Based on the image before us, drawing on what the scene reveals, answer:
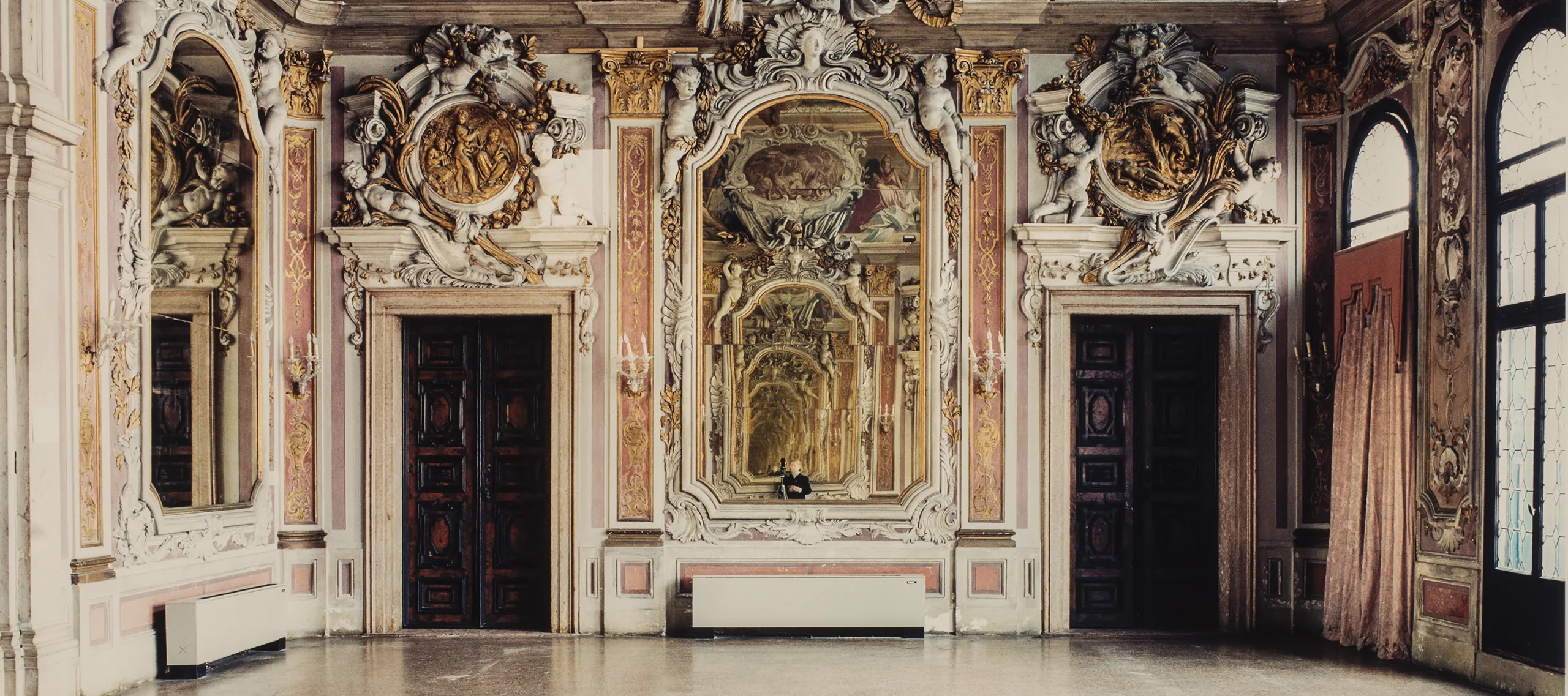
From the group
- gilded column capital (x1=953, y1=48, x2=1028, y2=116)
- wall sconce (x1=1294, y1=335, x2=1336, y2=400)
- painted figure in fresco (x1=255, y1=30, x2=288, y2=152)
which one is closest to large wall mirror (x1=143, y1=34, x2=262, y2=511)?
painted figure in fresco (x1=255, y1=30, x2=288, y2=152)

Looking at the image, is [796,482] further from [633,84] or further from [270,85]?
[270,85]

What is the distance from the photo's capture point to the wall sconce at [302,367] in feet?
28.8

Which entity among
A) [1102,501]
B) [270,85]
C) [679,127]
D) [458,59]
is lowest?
[1102,501]

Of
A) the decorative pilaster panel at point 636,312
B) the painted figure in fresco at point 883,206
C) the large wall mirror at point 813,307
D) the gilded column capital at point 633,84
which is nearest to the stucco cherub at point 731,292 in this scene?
the large wall mirror at point 813,307

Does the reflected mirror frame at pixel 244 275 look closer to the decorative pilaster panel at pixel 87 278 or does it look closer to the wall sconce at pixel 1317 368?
the decorative pilaster panel at pixel 87 278

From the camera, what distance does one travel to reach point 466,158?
892 centimetres

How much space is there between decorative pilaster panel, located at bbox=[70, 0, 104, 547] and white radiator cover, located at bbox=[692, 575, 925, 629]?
3.62 meters

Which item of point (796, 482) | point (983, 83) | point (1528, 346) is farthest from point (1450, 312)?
point (796, 482)

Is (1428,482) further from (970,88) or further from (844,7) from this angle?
(844,7)

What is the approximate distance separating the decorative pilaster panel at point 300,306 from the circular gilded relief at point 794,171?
2.96 meters

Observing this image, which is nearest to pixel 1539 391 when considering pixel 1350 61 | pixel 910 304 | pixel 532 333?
pixel 1350 61

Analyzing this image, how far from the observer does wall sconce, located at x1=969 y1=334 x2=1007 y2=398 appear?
29.0ft

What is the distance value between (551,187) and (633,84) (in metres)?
0.89

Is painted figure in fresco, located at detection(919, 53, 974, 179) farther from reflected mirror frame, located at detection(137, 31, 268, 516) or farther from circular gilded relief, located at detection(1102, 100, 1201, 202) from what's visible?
reflected mirror frame, located at detection(137, 31, 268, 516)
